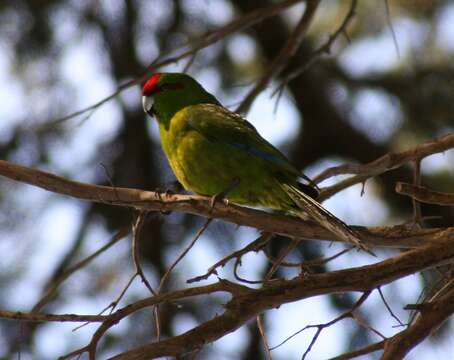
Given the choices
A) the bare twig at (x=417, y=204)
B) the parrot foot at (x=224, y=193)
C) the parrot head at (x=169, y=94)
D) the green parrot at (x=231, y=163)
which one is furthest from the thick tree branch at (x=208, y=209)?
the parrot head at (x=169, y=94)

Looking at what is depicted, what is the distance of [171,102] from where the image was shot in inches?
183

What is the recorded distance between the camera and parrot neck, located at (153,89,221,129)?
4578 mm

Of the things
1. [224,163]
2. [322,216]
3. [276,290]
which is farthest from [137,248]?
[224,163]

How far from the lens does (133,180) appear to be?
215 inches

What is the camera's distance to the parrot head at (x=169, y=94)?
4633 mm

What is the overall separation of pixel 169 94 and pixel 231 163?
0.91 metres

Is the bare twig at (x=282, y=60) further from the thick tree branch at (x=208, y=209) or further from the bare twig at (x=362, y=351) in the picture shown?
the bare twig at (x=362, y=351)

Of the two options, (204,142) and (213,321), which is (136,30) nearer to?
(204,142)

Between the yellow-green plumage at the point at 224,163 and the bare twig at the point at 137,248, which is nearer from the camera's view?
the bare twig at the point at 137,248

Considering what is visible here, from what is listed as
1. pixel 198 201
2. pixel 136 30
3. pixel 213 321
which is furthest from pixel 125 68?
→ pixel 213 321

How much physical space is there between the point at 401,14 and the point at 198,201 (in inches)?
163

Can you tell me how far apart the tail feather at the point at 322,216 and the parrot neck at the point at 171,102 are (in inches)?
40.1

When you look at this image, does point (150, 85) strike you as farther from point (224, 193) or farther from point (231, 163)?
point (224, 193)

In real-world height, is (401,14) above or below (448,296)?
above
